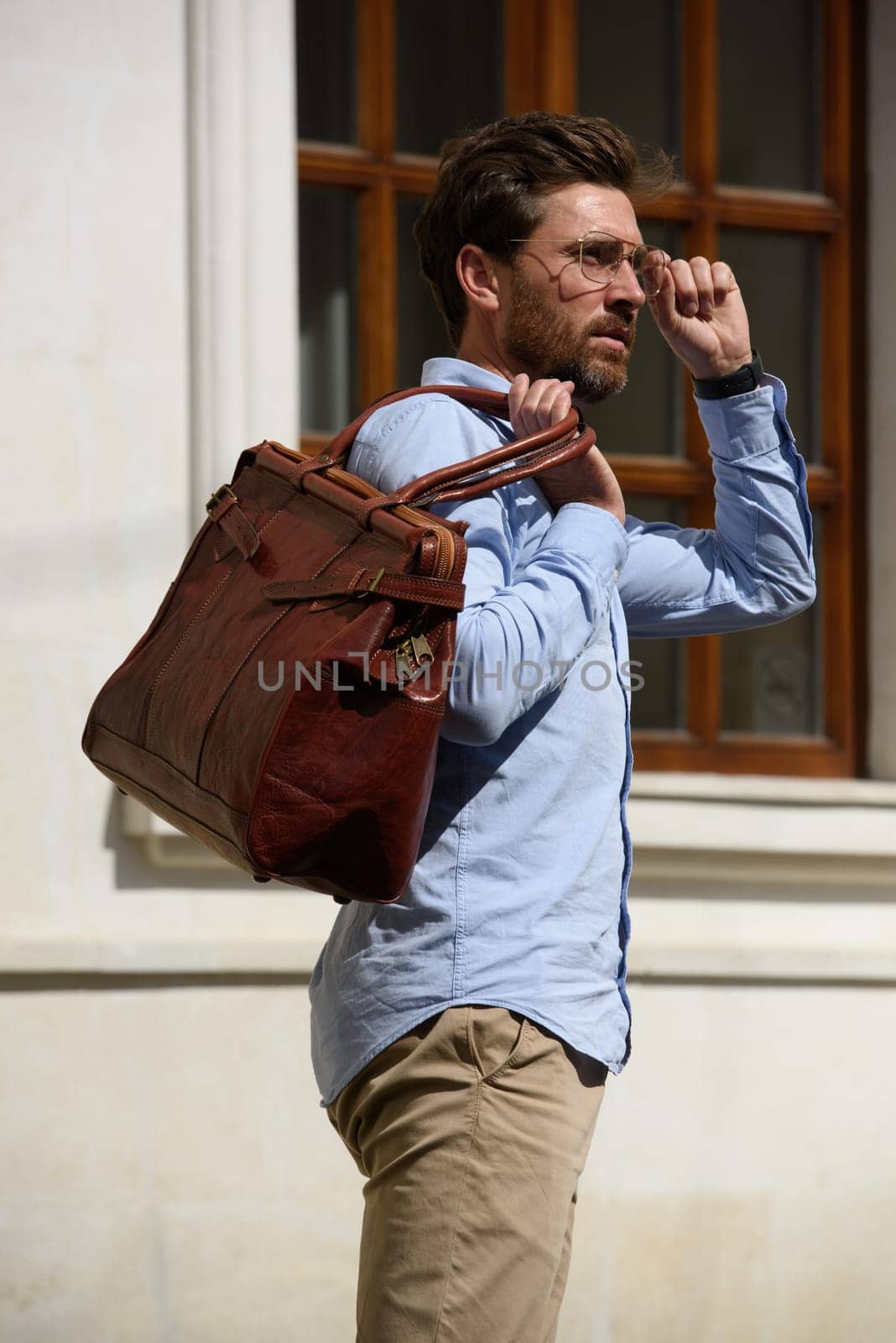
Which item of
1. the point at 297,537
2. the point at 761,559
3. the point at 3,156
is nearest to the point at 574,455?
the point at 297,537

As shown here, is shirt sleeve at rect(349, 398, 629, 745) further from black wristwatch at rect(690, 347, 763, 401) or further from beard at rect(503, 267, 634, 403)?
black wristwatch at rect(690, 347, 763, 401)

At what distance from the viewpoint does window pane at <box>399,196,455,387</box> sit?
12.1 ft

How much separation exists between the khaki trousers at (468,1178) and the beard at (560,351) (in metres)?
0.76

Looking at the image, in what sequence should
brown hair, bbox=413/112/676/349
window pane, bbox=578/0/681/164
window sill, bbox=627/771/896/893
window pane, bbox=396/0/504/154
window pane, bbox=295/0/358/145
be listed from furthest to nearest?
window pane, bbox=578/0/681/164
window pane, bbox=396/0/504/154
window pane, bbox=295/0/358/145
window sill, bbox=627/771/896/893
brown hair, bbox=413/112/676/349

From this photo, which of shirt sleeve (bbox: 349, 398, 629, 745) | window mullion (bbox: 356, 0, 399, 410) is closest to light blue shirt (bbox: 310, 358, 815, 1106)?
shirt sleeve (bbox: 349, 398, 629, 745)

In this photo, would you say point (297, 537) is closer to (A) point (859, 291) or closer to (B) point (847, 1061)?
(B) point (847, 1061)

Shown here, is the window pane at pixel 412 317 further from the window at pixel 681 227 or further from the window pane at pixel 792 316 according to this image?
the window pane at pixel 792 316

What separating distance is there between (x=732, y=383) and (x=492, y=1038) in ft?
3.12

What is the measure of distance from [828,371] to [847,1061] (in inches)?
67.6

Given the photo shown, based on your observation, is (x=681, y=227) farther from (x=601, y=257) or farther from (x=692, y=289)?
(x=601, y=257)

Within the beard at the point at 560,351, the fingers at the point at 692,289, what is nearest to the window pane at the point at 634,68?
the fingers at the point at 692,289

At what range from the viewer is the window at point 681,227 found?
3.62 meters

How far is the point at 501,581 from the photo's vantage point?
62.7 inches

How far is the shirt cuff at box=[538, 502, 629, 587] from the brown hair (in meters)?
0.44
